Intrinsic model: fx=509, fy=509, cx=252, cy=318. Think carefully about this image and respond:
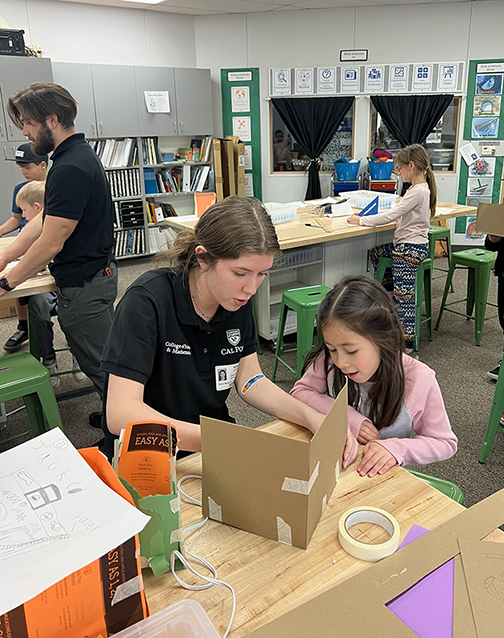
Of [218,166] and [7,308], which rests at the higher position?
[218,166]

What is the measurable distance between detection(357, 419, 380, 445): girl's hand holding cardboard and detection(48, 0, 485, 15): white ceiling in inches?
216

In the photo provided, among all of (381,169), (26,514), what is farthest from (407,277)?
(26,514)

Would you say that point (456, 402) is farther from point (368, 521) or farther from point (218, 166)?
point (218, 166)

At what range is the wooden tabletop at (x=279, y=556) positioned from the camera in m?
0.85

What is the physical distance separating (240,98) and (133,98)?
142 centimetres

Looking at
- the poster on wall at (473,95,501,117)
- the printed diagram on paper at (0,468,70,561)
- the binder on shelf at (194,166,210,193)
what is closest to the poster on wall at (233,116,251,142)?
the binder on shelf at (194,166,210,193)

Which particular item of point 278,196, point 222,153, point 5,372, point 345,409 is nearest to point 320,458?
point 345,409

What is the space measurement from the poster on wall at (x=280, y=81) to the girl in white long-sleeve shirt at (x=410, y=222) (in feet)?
10.6

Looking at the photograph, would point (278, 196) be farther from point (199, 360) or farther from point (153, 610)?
point (153, 610)

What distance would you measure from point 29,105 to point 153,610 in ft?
6.99

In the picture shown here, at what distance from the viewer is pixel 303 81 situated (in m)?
6.20

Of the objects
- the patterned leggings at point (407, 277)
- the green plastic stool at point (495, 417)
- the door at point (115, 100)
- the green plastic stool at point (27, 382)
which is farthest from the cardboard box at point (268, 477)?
the door at point (115, 100)

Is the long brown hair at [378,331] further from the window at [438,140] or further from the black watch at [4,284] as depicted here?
the window at [438,140]

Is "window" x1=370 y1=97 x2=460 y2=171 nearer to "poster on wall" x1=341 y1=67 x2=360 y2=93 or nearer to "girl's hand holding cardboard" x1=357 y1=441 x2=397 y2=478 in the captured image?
"poster on wall" x1=341 y1=67 x2=360 y2=93
